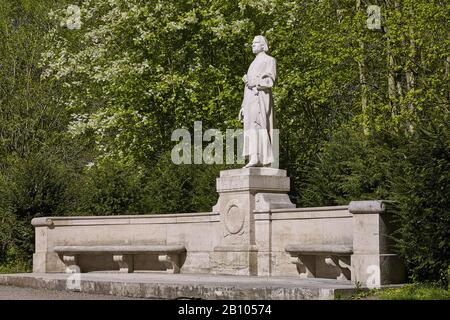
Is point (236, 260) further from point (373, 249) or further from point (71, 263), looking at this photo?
point (71, 263)

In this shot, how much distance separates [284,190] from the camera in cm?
1839

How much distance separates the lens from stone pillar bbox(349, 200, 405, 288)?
14.3m

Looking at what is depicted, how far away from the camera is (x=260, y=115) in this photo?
18234 mm

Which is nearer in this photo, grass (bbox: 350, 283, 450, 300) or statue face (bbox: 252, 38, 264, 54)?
grass (bbox: 350, 283, 450, 300)

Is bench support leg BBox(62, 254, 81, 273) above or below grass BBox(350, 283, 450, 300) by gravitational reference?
above

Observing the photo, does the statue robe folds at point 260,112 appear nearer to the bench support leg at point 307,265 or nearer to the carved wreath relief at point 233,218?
the carved wreath relief at point 233,218

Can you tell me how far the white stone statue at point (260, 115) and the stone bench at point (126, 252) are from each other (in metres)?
2.43

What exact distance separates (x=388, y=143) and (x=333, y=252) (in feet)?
12.0

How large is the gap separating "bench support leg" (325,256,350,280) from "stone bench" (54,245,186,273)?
3.99 meters

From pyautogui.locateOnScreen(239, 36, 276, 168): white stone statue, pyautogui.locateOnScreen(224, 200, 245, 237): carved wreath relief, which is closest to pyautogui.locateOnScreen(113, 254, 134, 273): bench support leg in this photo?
pyautogui.locateOnScreen(224, 200, 245, 237): carved wreath relief

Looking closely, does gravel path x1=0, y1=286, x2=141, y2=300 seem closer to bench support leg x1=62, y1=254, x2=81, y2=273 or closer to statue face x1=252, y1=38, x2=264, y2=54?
bench support leg x1=62, y1=254, x2=81, y2=273

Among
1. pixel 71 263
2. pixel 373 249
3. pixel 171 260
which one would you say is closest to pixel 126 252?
pixel 171 260

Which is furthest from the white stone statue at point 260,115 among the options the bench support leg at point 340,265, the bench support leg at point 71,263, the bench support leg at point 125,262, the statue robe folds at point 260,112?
the bench support leg at point 71,263

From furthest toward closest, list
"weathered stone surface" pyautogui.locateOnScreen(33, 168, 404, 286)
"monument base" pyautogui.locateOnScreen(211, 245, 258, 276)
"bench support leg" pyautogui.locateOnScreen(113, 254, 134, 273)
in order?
"bench support leg" pyautogui.locateOnScreen(113, 254, 134, 273) → "monument base" pyautogui.locateOnScreen(211, 245, 258, 276) → "weathered stone surface" pyautogui.locateOnScreen(33, 168, 404, 286)
